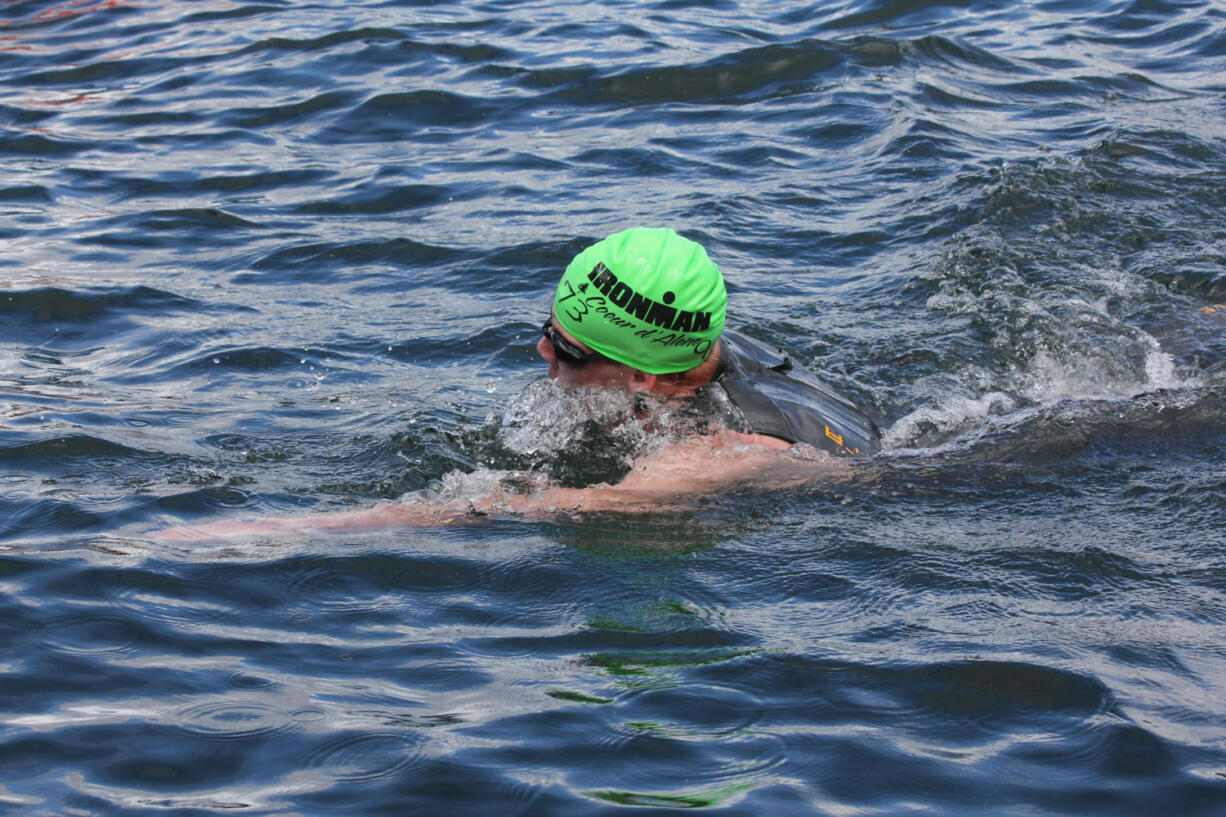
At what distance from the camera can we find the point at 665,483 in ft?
17.1

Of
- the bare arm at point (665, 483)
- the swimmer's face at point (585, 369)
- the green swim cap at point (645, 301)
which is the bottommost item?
the bare arm at point (665, 483)

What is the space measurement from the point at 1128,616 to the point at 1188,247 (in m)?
4.82

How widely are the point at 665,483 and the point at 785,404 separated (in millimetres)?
646

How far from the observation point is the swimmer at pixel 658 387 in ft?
16.8

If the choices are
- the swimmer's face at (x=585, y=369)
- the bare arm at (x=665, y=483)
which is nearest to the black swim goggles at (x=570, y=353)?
the swimmer's face at (x=585, y=369)

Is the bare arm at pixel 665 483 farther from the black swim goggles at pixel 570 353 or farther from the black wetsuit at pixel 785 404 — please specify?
the black swim goggles at pixel 570 353

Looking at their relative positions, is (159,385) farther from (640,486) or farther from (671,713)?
(671,713)

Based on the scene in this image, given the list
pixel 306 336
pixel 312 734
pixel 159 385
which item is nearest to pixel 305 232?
pixel 306 336

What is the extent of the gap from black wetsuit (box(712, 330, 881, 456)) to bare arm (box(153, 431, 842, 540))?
82mm

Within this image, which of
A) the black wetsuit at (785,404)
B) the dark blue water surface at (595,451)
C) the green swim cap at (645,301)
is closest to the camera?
the dark blue water surface at (595,451)

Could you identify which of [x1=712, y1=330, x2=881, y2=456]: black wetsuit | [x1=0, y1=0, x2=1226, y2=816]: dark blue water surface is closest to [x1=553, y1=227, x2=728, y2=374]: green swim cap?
[x1=712, y1=330, x2=881, y2=456]: black wetsuit

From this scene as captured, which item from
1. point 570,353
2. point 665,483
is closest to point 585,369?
point 570,353

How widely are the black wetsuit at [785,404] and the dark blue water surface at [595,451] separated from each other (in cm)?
23

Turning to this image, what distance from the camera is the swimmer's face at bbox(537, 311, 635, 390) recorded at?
5336 mm
